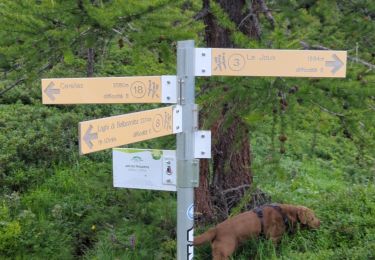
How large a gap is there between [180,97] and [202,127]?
38.6 inches

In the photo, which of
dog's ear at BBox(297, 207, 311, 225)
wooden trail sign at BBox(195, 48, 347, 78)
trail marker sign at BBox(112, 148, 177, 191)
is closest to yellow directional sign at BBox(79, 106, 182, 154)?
trail marker sign at BBox(112, 148, 177, 191)

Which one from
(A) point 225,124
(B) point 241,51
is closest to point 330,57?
(B) point 241,51

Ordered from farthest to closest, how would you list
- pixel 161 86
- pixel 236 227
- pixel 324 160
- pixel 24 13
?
1. pixel 324 160
2. pixel 236 227
3. pixel 24 13
4. pixel 161 86

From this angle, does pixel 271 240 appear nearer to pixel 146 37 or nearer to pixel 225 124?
pixel 225 124

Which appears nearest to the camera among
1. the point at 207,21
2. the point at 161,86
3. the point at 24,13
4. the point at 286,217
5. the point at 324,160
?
the point at 161,86

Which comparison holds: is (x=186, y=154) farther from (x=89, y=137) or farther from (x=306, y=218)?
(x=306, y=218)

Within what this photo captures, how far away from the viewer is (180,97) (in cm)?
270

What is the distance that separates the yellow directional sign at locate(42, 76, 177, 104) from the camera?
2557mm

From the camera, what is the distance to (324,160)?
27.7 feet

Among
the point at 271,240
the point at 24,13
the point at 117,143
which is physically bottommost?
the point at 271,240

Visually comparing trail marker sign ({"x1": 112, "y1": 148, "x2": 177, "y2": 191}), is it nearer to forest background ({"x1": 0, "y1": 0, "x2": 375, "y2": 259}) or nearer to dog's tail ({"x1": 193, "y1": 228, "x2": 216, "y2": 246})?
forest background ({"x1": 0, "y1": 0, "x2": 375, "y2": 259})

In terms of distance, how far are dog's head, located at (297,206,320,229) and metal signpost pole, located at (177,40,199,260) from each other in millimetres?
1890

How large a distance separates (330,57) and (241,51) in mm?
437

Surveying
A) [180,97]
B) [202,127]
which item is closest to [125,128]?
[180,97]
